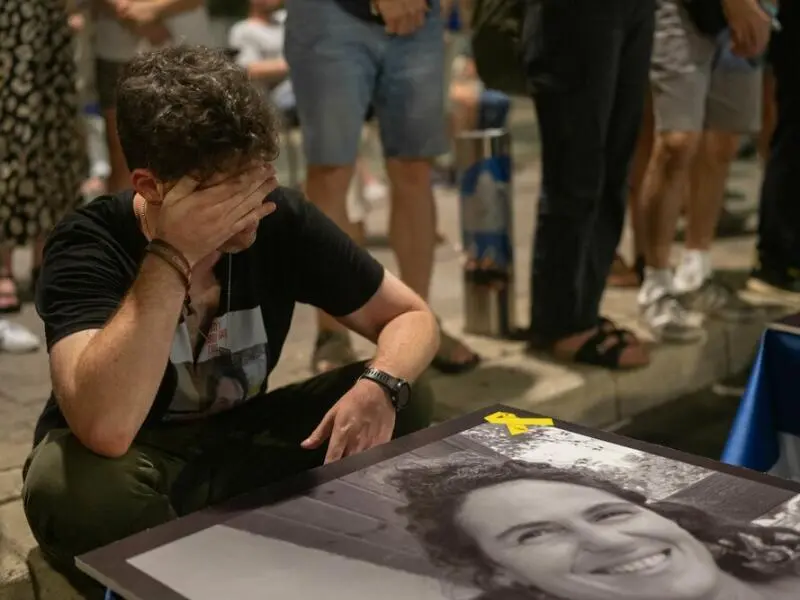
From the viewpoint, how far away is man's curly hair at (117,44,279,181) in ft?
3.86

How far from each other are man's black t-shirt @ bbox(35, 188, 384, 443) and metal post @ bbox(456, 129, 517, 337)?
1.15 meters

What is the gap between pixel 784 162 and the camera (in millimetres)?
2869

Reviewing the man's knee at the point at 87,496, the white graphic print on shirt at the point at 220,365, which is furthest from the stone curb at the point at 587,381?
the man's knee at the point at 87,496

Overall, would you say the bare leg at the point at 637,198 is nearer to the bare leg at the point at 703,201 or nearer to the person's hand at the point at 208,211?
the bare leg at the point at 703,201

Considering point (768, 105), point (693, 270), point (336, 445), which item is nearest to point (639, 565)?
point (336, 445)

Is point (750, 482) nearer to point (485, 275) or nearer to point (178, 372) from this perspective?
point (178, 372)

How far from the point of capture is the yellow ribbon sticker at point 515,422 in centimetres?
121

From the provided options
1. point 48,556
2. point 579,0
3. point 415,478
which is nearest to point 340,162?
point 579,0

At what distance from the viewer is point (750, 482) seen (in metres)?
1.04

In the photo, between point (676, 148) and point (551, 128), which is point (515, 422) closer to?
point (551, 128)

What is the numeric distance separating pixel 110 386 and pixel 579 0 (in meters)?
1.40

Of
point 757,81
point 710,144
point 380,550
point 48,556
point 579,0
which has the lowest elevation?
point 48,556

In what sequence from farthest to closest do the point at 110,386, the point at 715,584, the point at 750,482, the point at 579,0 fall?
the point at 579,0 → the point at 110,386 → the point at 750,482 → the point at 715,584

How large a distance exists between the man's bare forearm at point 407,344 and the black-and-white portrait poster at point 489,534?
26cm
